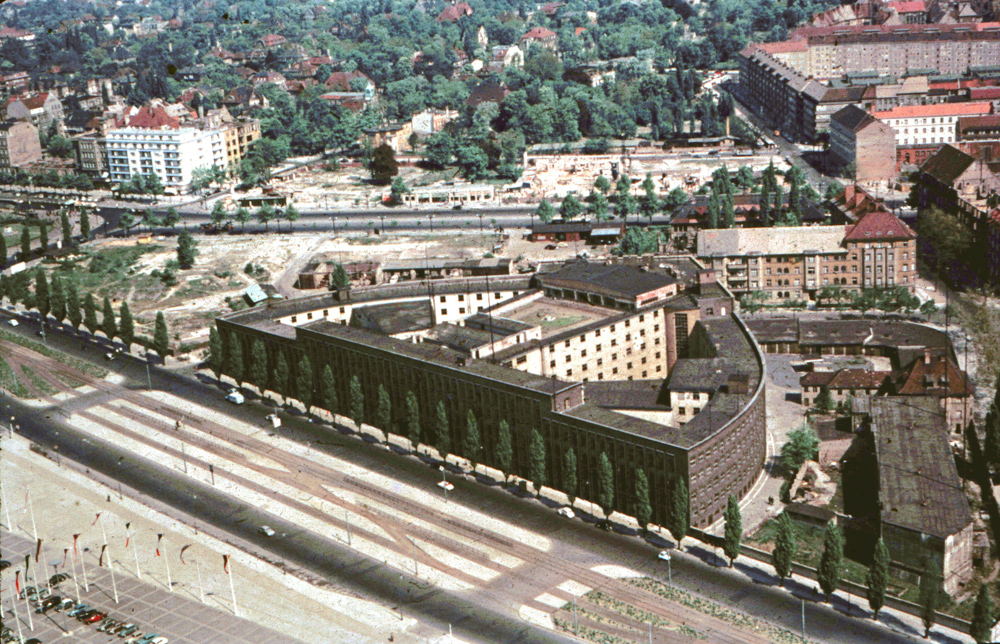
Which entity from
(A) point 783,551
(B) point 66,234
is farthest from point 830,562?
(B) point 66,234

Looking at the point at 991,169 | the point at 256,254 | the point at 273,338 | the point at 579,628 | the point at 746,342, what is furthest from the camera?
the point at 256,254

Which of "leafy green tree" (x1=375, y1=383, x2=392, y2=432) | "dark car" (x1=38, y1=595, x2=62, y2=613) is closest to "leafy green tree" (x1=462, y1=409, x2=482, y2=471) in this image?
"leafy green tree" (x1=375, y1=383, x2=392, y2=432)

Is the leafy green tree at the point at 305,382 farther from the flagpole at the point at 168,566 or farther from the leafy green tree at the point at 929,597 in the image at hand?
the leafy green tree at the point at 929,597

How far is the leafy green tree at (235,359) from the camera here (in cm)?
13012

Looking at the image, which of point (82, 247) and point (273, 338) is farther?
point (82, 247)

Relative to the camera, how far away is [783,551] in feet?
281

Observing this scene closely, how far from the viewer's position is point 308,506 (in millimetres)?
103000

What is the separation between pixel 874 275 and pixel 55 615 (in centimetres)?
10150

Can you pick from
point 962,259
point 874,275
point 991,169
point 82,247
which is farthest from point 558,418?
point 82,247

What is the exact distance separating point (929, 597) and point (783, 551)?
404 inches

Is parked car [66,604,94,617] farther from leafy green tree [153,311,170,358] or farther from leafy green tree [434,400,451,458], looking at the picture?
leafy green tree [153,311,170,358]

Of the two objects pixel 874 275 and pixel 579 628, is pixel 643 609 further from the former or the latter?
pixel 874 275

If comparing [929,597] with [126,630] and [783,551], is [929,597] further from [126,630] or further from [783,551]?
[126,630]

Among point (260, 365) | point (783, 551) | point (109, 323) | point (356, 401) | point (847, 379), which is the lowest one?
point (783, 551)
